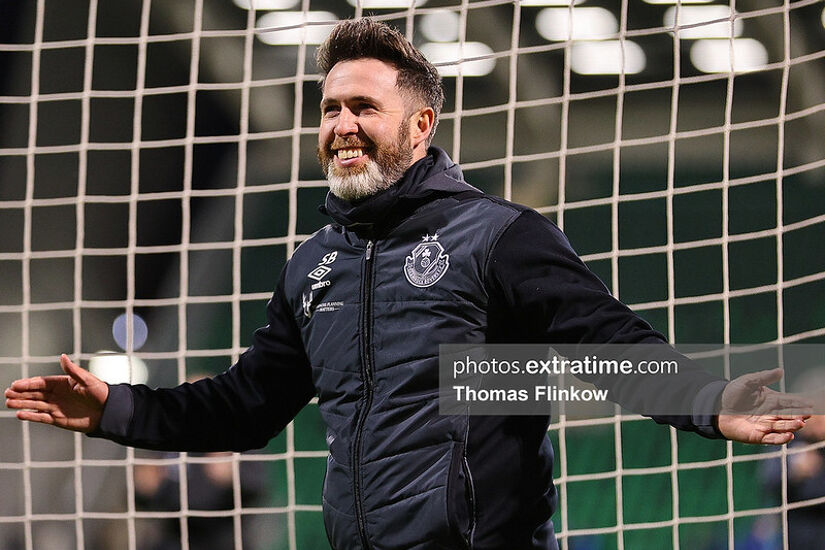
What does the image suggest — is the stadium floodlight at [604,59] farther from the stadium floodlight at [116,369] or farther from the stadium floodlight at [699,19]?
the stadium floodlight at [116,369]

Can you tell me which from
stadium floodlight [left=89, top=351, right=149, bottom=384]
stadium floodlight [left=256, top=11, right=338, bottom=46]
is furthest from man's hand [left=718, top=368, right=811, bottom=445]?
stadium floodlight [left=89, top=351, right=149, bottom=384]

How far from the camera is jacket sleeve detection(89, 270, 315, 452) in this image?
76.5 inches

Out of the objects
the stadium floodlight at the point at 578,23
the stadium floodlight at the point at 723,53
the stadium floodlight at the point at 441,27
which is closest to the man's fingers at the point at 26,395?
the stadium floodlight at the point at 578,23

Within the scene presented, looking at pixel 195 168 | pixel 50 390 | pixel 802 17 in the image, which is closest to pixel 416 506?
pixel 50 390

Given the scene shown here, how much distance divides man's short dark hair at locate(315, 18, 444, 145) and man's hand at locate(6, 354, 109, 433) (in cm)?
72

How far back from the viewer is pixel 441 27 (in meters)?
7.29

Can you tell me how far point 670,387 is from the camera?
1.53m

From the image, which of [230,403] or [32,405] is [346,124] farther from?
[32,405]

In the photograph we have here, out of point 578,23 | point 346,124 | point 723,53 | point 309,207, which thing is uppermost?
point 578,23

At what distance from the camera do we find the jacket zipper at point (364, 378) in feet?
5.51

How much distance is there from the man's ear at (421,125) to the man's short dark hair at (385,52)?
1 centimetres

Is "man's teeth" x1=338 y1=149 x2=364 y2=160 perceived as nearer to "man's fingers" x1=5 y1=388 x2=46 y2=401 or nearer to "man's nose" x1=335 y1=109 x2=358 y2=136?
"man's nose" x1=335 y1=109 x2=358 y2=136

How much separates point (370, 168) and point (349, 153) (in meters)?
0.06

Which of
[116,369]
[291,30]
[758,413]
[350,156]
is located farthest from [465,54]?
[758,413]
